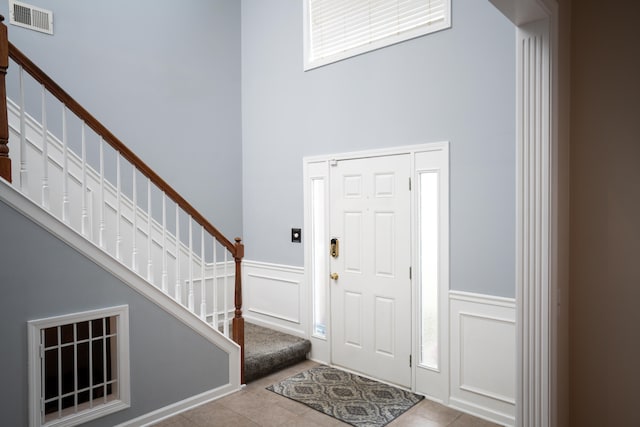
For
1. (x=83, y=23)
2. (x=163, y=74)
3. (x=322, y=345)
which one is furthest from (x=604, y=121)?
(x=83, y=23)

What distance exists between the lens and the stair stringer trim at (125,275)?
2408 millimetres

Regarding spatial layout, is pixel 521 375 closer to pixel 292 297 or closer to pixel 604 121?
pixel 604 121

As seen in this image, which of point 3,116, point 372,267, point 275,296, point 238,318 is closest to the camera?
point 3,116

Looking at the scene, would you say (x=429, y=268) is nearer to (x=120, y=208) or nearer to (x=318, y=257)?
(x=318, y=257)

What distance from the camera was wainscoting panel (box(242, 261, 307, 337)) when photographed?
176 inches

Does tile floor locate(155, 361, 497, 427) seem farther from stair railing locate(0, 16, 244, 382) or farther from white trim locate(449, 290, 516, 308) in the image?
white trim locate(449, 290, 516, 308)

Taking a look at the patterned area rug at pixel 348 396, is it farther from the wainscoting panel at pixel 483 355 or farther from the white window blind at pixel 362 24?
the white window blind at pixel 362 24

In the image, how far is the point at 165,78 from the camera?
4418mm

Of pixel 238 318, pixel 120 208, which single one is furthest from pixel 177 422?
pixel 120 208

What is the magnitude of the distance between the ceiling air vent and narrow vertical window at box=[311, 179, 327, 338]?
272 cm

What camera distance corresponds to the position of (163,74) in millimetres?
4402

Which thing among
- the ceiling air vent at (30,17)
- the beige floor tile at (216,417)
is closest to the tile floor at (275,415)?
the beige floor tile at (216,417)

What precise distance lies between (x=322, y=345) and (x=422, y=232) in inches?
63.6

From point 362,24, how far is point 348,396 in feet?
10.9
